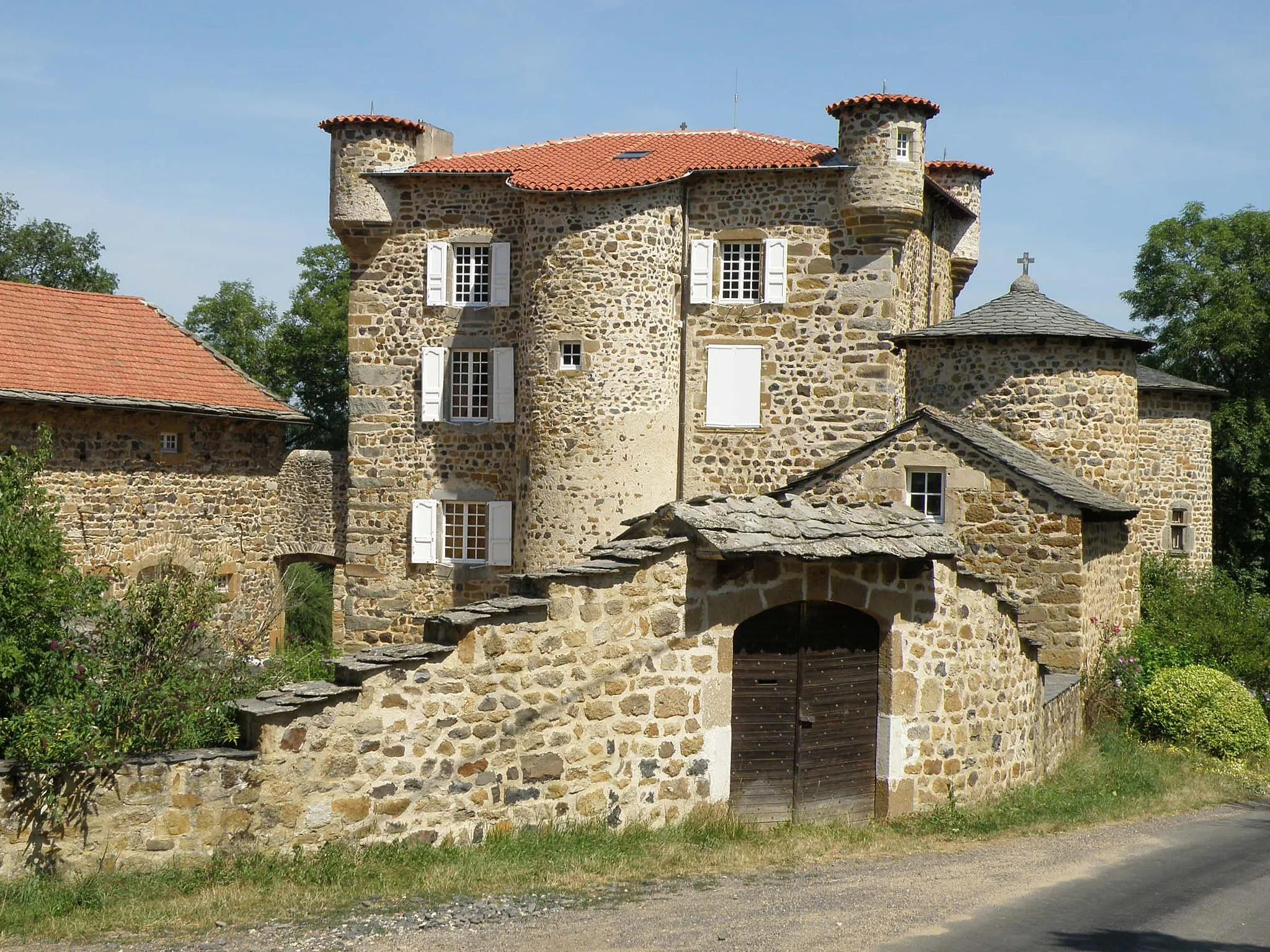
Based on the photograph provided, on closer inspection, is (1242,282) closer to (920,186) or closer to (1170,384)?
(1170,384)

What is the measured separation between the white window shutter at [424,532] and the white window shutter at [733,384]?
18.6ft

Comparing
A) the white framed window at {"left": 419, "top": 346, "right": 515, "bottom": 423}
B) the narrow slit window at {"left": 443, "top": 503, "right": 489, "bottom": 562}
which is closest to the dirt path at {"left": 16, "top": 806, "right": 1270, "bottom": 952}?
the narrow slit window at {"left": 443, "top": 503, "right": 489, "bottom": 562}

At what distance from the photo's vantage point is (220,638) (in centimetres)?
1088

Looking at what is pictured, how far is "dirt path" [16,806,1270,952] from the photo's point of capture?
25.4 feet

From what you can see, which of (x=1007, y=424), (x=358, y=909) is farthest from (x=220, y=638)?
(x=1007, y=424)

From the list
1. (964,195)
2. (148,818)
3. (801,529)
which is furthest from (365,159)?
(148,818)

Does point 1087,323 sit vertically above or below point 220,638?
above

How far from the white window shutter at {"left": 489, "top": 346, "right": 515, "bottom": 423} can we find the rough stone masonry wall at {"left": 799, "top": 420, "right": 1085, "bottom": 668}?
9.11 meters

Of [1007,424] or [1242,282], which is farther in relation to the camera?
[1242,282]

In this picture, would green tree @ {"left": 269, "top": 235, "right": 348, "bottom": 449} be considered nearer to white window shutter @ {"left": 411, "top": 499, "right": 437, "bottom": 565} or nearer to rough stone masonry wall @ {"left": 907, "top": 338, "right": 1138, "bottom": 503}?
white window shutter @ {"left": 411, "top": 499, "right": 437, "bottom": 565}

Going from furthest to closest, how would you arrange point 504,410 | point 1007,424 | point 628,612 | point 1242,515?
point 1242,515 < point 504,410 < point 1007,424 < point 628,612

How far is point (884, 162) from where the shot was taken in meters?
21.4

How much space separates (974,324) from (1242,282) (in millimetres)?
18789

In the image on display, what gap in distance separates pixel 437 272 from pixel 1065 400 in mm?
11853
